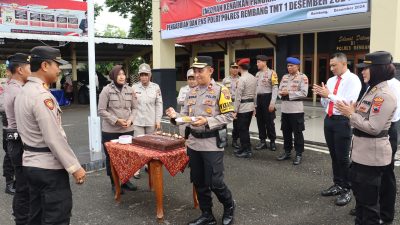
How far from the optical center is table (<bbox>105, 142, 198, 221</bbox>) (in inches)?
163

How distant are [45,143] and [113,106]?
2260 mm

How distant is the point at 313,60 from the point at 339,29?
171 cm

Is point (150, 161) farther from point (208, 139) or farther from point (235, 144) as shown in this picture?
point (235, 144)

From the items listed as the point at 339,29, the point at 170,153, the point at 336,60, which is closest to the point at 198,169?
the point at 170,153

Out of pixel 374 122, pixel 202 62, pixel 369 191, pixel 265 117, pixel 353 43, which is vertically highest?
pixel 353 43

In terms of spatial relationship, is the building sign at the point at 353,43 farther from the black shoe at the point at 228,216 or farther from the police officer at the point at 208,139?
the black shoe at the point at 228,216

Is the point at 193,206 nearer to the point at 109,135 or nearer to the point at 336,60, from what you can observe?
the point at 109,135

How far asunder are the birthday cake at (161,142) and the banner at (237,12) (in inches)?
187

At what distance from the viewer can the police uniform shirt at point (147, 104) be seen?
5784 millimetres

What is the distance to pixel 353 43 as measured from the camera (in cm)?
1399

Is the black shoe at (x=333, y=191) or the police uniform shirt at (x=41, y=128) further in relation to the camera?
the black shoe at (x=333, y=191)

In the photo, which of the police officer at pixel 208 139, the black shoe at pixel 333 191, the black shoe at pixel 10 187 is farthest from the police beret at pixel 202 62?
the black shoe at pixel 10 187

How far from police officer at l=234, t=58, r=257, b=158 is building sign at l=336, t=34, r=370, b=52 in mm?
8185

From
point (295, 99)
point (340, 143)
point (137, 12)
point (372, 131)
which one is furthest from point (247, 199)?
point (137, 12)
